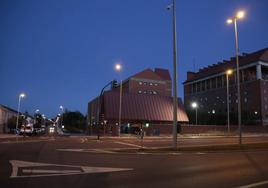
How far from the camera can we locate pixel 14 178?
33.2 ft

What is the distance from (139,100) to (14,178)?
6131 cm

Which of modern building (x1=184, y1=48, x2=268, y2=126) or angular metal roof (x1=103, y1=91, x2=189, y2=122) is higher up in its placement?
modern building (x1=184, y1=48, x2=268, y2=126)

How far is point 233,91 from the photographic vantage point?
130375 mm

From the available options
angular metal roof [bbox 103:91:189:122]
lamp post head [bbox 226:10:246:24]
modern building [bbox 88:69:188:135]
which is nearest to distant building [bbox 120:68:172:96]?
modern building [bbox 88:69:188:135]

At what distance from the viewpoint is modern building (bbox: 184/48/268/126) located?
367 feet

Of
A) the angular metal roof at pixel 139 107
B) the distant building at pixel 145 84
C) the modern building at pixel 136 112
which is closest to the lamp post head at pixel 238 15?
the modern building at pixel 136 112

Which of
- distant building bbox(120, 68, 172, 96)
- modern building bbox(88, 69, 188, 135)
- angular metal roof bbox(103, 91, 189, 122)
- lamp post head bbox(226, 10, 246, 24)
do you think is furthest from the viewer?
distant building bbox(120, 68, 172, 96)

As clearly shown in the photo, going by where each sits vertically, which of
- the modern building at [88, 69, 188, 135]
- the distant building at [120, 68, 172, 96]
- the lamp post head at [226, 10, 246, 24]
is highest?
the distant building at [120, 68, 172, 96]

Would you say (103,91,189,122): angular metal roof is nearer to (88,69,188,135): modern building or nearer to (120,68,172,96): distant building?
(88,69,188,135): modern building

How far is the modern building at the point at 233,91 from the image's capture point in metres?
112

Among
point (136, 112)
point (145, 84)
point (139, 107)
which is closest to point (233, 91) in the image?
point (145, 84)

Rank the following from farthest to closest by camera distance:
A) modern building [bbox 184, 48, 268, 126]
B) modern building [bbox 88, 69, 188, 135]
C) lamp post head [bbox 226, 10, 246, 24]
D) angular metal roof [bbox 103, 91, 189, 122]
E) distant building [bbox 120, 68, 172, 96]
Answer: distant building [bbox 120, 68, 172, 96] → modern building [bbox 184, 48, 268, 126] → angular metal roof [bbox 103, 91, 189, 122] → modern building [bbox 88, 69, 188, 135] → lamp post head [bbox 226, 10, 246, 24]

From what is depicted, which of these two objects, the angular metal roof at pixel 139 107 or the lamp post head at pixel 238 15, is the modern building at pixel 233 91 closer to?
the angular metal roof at pixel 139 107

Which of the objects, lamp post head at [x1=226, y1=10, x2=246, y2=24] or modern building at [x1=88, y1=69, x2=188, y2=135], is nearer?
lamp post head at [x1=226, y1=10, x2=246, y2=24]
